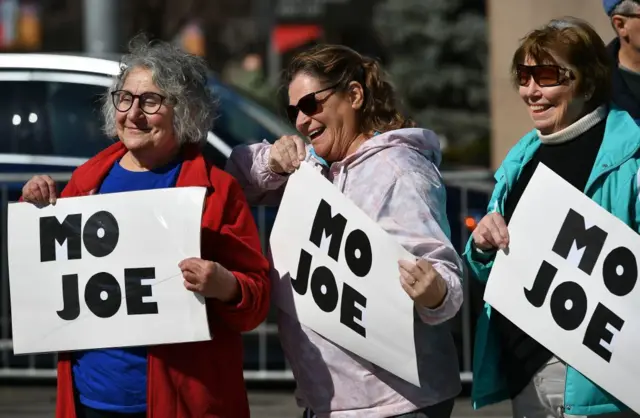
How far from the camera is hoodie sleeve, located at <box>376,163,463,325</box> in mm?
3789

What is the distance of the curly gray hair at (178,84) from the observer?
4.08 metres

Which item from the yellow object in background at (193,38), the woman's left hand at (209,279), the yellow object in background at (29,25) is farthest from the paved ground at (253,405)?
the yellow object in background at (29,25)

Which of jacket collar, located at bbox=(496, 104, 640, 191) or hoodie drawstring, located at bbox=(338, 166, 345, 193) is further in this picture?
hoodie drawstring, located at bbox=(338, 166, 345, 193)

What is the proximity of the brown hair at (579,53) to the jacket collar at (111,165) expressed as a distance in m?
1.05

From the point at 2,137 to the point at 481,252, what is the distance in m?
4.85

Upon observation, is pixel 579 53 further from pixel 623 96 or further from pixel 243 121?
pixel 243 121

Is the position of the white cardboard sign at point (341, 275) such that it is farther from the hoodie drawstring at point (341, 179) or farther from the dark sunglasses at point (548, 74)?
the dark sunglasses at point (548, 74)

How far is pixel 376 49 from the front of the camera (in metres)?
27.1

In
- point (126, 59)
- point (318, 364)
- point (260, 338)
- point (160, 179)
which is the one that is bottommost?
point (260, 338)

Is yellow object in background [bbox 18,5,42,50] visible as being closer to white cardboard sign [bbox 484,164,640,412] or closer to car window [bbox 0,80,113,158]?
car window [bbox 0,80,113,158]

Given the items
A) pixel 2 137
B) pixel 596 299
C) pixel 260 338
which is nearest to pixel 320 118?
pixel 596 299

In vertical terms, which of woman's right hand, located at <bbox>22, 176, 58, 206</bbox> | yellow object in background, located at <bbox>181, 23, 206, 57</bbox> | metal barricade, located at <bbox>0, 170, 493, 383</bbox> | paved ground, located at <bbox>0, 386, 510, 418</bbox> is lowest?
paved ground, located at <bbox>0, 386, 510, 418</bbox>

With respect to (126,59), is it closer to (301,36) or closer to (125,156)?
(125,156)

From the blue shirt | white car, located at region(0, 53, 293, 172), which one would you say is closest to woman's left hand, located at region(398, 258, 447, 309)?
the blue shirt
